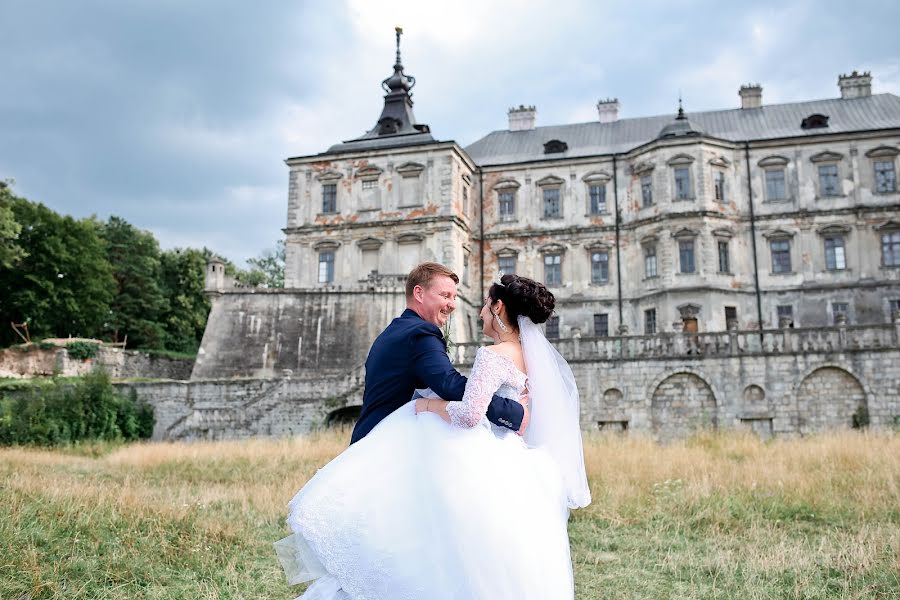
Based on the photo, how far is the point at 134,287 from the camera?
4572 cm

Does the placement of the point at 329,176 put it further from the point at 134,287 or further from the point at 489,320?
the point at 489,320

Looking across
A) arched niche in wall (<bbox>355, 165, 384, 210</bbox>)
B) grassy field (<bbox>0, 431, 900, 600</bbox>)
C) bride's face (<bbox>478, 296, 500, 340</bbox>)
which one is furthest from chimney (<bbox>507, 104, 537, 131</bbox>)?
bride's face (<bbox>478, 296, 500, 340</bbox>)

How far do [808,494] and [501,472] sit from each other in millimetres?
7505

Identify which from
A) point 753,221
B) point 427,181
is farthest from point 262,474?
point 753,221

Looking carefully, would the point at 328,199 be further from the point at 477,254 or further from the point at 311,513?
the point at 311,513

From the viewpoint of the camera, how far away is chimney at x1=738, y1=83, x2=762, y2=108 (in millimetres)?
36062

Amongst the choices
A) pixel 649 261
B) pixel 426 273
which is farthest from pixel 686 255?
pixel 426 273

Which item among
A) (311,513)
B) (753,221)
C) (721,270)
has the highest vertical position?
(753,221)

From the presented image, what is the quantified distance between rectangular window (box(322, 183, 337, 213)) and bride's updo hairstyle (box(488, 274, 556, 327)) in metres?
31.3

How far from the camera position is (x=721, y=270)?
31703 mm

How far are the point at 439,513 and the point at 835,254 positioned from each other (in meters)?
33.1

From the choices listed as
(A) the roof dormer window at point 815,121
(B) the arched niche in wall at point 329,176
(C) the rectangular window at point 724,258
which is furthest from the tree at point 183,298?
(A) the roof dormer window at point 815,121

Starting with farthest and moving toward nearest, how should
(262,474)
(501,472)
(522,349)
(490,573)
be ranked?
(262,474) → (522,349) → (501,472) → (490,573)

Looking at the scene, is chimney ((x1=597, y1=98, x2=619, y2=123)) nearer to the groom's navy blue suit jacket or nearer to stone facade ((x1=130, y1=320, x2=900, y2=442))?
stone facade ((x1=130, y1=320, x2=900, y2=442))
